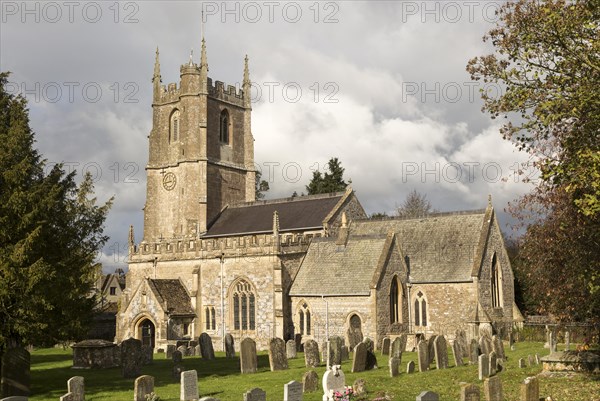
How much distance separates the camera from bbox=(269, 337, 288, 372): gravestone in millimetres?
25453

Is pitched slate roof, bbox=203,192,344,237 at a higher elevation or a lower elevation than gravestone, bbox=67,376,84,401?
higher

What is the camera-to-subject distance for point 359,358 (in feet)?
79.5

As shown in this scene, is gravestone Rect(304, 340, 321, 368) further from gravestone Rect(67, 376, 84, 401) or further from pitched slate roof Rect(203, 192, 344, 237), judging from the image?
pitched slate roof Rect(203, 192, 344, 237)

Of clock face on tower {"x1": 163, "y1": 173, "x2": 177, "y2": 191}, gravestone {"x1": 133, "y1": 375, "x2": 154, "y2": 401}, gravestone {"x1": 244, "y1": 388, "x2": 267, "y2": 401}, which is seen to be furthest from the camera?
clock face on tower {"x1": 163, "y1": 173, "x2": 177, "y2": 191}

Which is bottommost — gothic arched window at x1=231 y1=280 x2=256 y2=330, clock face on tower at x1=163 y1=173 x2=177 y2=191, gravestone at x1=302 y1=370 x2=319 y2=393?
gravestone at x1=302 y1=370 x2=319 y2=393

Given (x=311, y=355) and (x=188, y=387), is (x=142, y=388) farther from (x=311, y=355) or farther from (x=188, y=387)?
(x=311, y=355)

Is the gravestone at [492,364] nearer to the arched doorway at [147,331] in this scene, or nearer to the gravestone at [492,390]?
the gravestone at [492,390]

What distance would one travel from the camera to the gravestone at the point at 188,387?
1767 centimetres

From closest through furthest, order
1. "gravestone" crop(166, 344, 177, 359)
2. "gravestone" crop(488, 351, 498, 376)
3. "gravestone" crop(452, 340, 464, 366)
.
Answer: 1. "gravestone" crop(488, 351, 498, 376)
2. "gravestone" crop(452, 340, 464, 366)
3. "gravestone" crop(166, 344, 177, 359)

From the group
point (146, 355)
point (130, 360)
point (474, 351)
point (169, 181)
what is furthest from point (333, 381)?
point (169, 181)

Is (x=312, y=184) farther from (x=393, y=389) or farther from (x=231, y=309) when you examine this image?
(x=393, y=389)

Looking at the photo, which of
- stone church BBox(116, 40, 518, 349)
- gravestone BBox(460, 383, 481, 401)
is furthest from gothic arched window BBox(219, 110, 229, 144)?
gravestone BBox(460, 383, 481, 401)

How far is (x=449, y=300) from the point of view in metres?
36.6

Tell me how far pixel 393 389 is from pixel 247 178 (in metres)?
32.1
